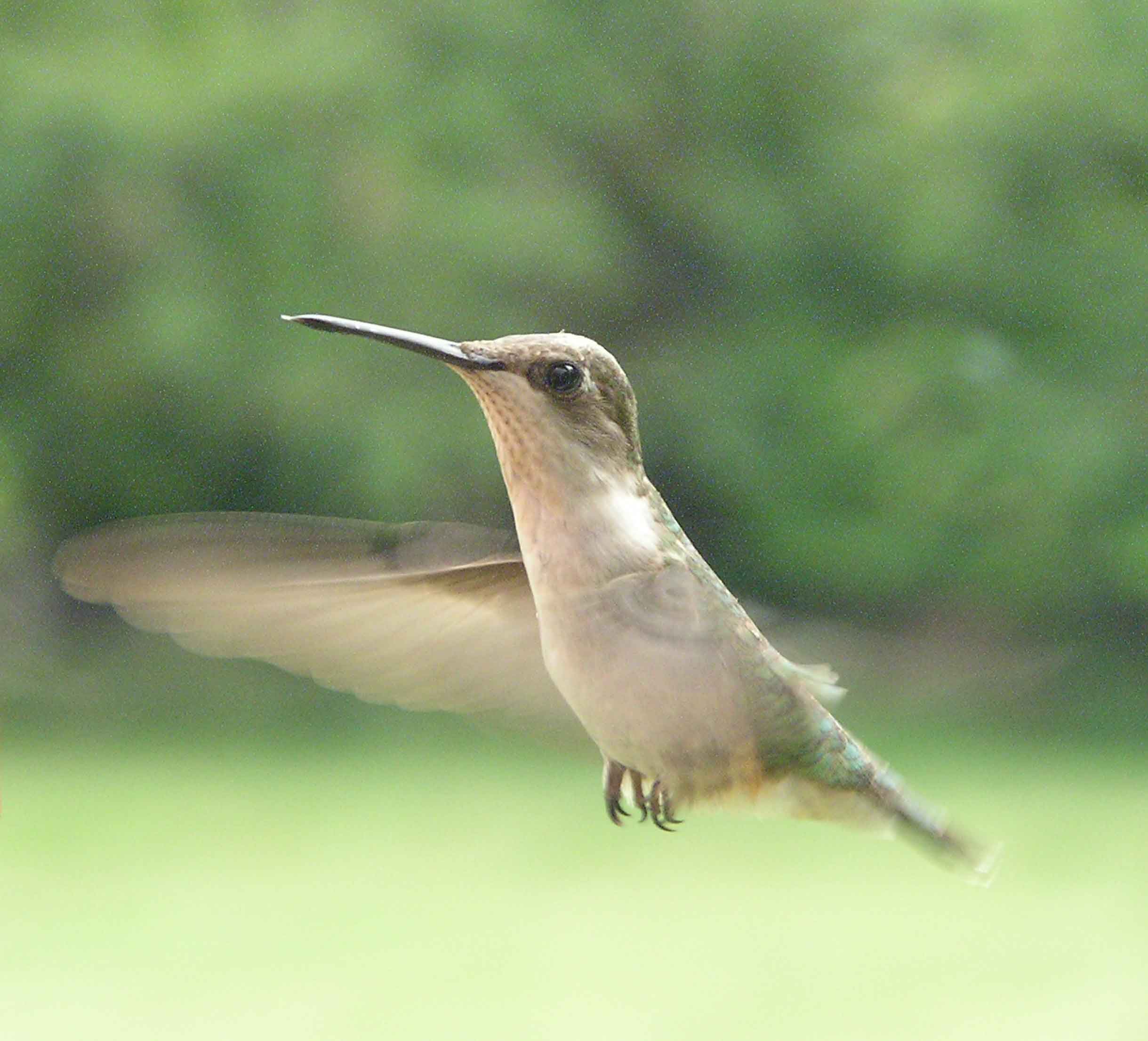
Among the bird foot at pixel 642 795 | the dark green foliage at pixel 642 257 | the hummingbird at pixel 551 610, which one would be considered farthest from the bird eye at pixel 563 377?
the dark green foliage at pixel 642 257

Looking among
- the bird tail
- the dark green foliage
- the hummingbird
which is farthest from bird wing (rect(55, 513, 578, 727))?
the dark green foliage

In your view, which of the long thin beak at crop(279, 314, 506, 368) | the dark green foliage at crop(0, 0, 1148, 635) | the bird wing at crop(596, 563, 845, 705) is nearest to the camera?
the long thin beak at crop(279, 314, 506, 368)

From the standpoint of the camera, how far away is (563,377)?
506 millimetres

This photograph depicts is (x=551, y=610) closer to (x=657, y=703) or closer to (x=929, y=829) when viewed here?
(x=657, y=703)

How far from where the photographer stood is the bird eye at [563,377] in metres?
0.50

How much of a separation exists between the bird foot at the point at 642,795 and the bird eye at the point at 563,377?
0.16 m

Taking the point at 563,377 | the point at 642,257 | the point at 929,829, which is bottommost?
the point at 929,829

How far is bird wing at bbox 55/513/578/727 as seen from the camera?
0.50 metres

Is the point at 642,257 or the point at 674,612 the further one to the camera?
the point at 642,257

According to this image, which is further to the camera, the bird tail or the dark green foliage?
the dark green foliage

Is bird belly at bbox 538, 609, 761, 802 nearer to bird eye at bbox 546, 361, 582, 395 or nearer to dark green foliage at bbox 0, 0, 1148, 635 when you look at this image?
bird eye at bbox 546, 361, 582, 395

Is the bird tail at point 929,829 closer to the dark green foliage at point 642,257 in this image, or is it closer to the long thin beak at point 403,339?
the long thin beak at point 403,339

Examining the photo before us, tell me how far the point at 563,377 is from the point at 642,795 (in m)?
0.19

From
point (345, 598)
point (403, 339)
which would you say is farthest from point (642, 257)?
point (403, 339)
